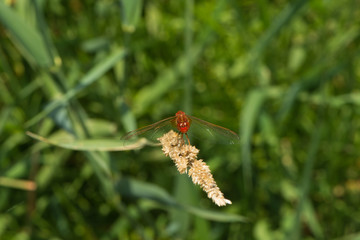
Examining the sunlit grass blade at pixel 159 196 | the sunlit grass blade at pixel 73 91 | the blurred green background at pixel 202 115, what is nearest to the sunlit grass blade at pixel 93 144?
the sunlit grass blade at pixel 73 91

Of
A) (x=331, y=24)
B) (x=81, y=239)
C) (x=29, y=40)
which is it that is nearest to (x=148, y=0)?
(x=331, y=24)

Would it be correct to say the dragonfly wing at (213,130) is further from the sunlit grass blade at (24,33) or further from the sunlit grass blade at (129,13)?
the sunlit grass blade at (24,33)

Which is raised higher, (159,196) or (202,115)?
(202,115)

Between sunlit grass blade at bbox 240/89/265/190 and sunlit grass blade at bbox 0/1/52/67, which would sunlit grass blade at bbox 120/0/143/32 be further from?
sunlit grass blade at bbox 240/89/265/190

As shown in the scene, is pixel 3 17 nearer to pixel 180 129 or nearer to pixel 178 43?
pixel 180 129

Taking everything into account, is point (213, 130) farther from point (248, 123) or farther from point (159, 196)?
point (248, 123)

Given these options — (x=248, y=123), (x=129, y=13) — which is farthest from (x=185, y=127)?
(x=248, y=123)
